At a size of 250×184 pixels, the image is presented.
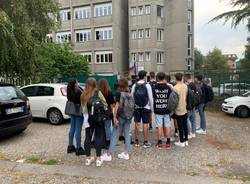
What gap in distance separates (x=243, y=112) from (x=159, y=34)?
87.1 feet

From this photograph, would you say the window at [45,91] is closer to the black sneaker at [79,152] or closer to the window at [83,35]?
the black sneaker at [79,152]

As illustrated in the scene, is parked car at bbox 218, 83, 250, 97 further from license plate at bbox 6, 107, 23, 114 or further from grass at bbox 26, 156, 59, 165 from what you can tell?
grass at bbox 26, 156, 59, 165

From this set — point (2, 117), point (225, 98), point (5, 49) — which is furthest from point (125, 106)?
point (225, 98)

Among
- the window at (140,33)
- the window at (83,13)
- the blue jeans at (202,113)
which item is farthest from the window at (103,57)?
the blue jeans at (202,113)

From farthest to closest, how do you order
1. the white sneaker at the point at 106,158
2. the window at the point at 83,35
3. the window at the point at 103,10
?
the window at the point at 83,35, the window at the point at 103,10, the white sneaker at the point at 106,158

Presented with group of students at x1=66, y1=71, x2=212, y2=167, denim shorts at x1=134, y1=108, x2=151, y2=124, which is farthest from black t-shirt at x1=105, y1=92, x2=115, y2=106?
denim shorts at x1=134, y1=108, x2=151, y2=124

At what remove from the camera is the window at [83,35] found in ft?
128

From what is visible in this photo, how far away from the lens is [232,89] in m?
14.1

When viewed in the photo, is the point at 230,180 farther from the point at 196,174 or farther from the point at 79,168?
the point at 79,168

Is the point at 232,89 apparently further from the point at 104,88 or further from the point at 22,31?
the point at 22,31

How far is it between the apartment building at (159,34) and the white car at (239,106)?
24448mm

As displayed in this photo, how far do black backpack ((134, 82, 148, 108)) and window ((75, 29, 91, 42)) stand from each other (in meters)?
33.3

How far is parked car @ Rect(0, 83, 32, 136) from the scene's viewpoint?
7452 millimetres

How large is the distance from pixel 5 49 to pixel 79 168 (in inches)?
256
